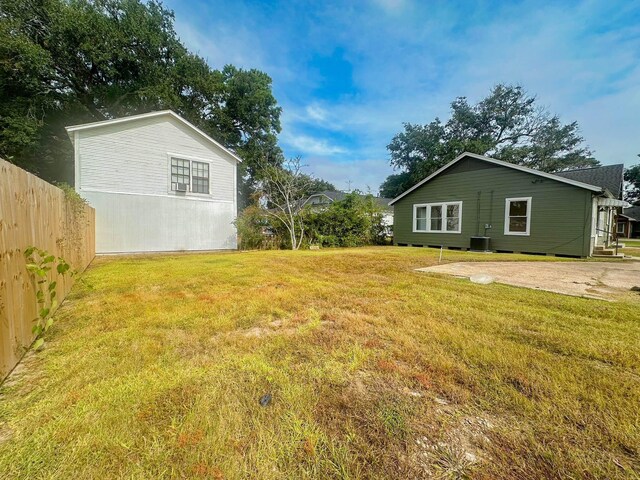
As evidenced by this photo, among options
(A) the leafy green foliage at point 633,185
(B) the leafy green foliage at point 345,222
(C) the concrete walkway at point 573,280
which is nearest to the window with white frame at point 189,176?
(B) the leafy green foliage at point 345,222

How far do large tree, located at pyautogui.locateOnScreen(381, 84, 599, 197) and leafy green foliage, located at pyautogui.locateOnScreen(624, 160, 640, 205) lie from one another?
56.6 feet

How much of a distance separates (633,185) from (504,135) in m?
28.2

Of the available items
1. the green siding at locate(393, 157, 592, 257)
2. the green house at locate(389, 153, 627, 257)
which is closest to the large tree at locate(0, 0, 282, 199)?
A: the green house at locate(389, 153, 627, 257)

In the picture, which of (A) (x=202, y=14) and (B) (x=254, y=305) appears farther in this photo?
(A) (x=202, y=14)

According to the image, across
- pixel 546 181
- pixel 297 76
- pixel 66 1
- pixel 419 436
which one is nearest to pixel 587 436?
pixel 419 436

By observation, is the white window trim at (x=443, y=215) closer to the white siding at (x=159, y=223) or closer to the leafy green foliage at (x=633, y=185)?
the white siding at (x=159, y=223)

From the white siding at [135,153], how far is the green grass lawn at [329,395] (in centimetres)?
802

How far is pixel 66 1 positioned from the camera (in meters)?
14.5

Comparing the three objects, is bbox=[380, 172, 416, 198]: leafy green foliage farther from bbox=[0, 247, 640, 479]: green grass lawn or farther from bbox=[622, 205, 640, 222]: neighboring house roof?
bbox=[622, 205, 640, 222]: neighboring house roof

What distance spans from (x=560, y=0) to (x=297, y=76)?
1098 centimetres

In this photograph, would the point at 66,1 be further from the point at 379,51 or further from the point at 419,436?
the point at 419,436

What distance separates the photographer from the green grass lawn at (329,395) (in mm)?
1130

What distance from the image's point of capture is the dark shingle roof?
11398 millimetres

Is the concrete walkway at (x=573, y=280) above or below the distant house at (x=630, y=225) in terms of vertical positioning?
below
